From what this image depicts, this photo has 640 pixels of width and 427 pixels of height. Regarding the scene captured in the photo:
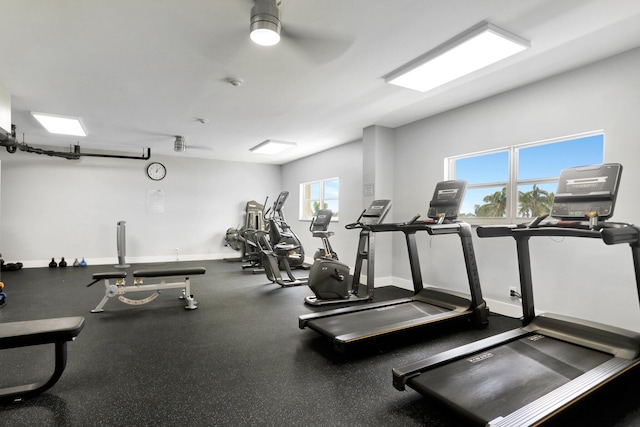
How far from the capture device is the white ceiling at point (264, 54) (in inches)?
89.5

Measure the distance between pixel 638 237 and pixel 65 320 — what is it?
389 cm

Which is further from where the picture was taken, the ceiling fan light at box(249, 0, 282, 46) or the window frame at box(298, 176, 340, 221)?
the window frame at box(298, 176, 340, 221)

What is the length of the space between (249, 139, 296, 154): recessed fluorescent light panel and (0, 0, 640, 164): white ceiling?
1.27 meters

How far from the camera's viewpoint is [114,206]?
742 centimetres

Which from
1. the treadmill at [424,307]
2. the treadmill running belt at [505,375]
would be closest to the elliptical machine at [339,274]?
the treadmill at [424,307]

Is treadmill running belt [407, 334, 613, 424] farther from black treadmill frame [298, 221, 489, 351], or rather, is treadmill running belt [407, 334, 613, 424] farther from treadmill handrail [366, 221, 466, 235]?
treadmill handrail [366, 221, 466, 235]

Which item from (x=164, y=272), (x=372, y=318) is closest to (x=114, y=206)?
(x=164, y=272)

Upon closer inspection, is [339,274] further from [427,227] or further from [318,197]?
[318,197]

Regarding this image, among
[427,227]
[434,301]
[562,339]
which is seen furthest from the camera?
Answer: [434,301]

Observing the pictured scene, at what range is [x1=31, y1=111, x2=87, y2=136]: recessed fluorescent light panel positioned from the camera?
4699 millimetres

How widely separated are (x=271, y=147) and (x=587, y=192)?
536 cm

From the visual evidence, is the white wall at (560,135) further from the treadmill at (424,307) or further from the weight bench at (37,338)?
the weight bench at (37,338)

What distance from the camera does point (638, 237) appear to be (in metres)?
2.19

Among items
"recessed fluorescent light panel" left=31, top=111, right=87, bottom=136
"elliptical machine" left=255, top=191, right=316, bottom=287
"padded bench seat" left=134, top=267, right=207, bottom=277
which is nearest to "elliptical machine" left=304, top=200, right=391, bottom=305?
"elliptical machine" left=255, top=191, right=316, bottom=287
